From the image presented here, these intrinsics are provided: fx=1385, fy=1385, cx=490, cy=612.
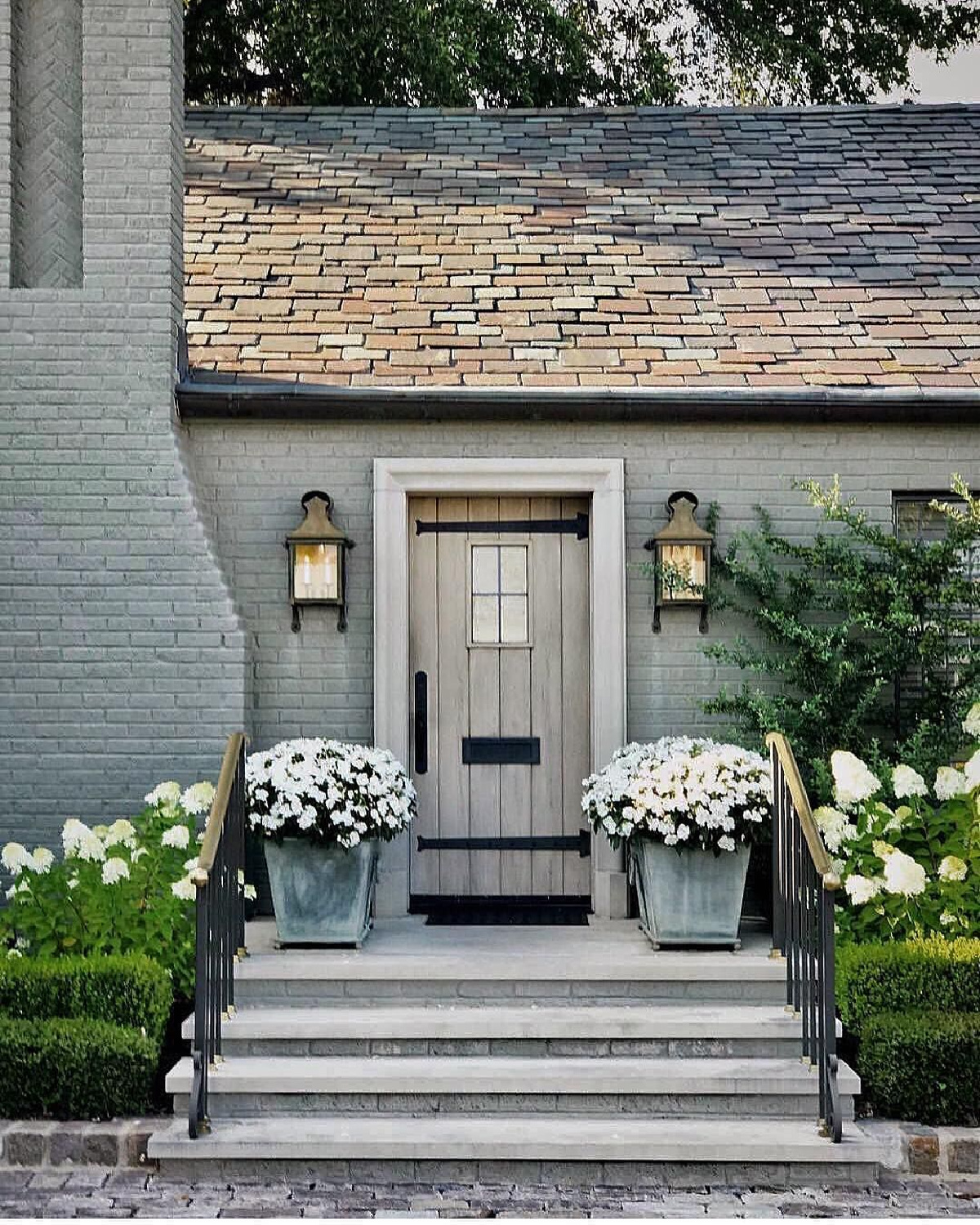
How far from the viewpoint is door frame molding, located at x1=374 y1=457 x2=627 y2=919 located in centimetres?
680

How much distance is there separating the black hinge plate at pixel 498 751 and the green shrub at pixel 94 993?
6.84 feet

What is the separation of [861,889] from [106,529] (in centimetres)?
388

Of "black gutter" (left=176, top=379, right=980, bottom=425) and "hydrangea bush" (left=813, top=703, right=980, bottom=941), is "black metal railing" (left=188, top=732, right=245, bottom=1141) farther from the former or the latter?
"hydrangea bush" (left=813, top=703, right=980, bottom=941)

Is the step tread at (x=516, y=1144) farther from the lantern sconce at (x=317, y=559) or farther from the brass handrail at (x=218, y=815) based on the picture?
the lantern sconce at (x=317, y=559)

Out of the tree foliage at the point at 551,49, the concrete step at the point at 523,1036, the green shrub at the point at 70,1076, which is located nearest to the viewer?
the green shrub at the point at 70,1076

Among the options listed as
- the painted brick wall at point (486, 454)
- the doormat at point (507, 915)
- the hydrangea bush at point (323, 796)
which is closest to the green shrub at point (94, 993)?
the hydrangea bush at point (323, 796)

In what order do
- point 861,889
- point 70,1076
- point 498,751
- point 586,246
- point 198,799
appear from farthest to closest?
point 586,246 → point 498,751 → point 198,799 → point 861,889 → point 70,1076

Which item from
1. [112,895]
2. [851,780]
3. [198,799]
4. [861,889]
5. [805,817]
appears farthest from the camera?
[198,799]

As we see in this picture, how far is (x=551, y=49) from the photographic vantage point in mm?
13242

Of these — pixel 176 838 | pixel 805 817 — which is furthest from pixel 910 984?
pixel 176 838

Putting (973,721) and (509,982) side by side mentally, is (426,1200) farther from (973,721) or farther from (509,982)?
(973,721)

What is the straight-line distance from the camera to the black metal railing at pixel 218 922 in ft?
16.1

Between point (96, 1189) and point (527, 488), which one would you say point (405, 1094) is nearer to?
point (96, 1189)

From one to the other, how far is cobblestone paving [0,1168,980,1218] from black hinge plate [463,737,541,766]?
8.28ft
